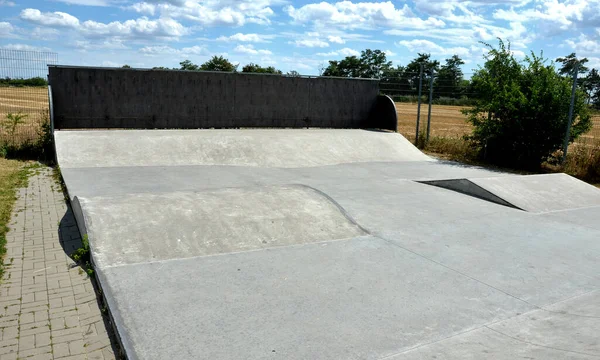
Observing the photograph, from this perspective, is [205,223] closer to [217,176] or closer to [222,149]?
[217,176]

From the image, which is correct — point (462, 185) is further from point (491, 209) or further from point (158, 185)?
point (158, 185)

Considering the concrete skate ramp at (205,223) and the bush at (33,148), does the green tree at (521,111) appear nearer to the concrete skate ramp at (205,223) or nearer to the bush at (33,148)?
the concrete skate ramp at (205,223)

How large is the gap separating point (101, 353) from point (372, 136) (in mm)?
13116

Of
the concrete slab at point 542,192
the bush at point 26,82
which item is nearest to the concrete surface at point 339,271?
the concrete slab at point 542,192

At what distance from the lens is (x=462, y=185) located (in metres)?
9.62

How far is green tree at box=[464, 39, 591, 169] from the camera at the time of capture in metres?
13.0

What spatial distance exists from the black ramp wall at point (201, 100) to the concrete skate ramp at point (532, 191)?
25.9 ft


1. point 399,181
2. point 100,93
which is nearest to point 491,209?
point 399,181

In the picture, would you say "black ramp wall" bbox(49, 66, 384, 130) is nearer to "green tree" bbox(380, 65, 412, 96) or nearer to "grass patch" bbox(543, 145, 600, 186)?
"green tree" bbox(380, 65, 412, 96)

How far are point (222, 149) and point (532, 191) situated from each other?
24.7 ft

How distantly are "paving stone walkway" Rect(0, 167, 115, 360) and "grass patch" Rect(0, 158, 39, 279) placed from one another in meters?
0.09

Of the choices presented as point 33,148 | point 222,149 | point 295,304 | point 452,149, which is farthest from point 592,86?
point 33,148

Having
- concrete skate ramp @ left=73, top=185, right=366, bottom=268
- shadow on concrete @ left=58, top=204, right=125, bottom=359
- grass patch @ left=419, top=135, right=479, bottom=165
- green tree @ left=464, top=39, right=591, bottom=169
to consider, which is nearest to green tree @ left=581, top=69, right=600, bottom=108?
green tree @ left=464, top=39, right=591, bottom=169

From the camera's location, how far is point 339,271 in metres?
5.13
